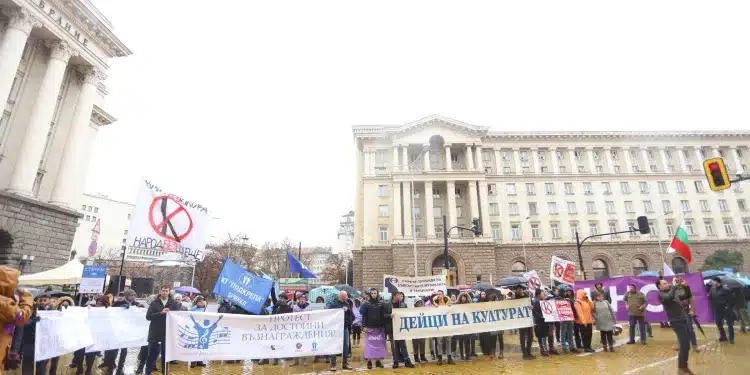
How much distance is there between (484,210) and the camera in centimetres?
4662

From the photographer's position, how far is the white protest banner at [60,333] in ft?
24.2

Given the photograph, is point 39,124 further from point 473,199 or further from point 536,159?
point 536,159

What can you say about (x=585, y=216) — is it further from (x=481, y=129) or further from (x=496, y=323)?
(x=496, y=323)

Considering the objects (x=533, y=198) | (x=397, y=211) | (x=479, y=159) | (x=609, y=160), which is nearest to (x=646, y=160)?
(x=609, y=160)

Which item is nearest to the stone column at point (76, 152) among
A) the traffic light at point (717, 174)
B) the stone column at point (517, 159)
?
the traffic light at point (717, 174)

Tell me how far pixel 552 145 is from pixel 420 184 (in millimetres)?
19810

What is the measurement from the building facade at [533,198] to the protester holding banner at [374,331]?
3365 centimetres

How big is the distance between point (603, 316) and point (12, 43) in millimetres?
31054

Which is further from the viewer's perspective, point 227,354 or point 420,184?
point 420,184

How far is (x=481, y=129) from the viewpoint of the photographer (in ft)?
165

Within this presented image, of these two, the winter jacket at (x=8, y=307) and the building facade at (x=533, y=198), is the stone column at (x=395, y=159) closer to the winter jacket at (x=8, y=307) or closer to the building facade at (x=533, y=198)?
the building facade at (x=533, y=198)

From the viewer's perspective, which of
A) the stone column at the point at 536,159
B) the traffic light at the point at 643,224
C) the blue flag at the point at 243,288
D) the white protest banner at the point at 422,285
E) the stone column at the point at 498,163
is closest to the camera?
the blue flag at the point at 243,288

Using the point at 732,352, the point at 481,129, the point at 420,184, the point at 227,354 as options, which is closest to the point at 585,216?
the point at 481,129

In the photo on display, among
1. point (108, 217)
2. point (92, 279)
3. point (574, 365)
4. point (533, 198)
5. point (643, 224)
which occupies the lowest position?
point (574, 365)
